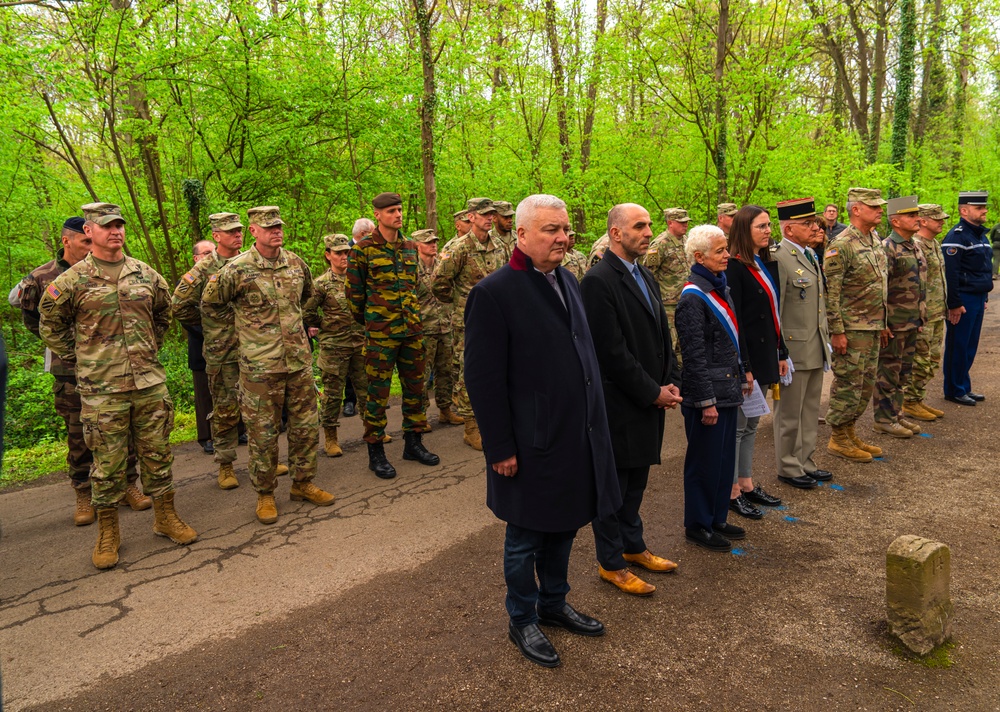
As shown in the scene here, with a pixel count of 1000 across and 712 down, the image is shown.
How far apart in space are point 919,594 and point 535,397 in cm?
215

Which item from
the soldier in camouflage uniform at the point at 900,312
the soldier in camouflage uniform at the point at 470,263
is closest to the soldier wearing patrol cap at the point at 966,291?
the soldier in camouflage uniform at the point at 900,312

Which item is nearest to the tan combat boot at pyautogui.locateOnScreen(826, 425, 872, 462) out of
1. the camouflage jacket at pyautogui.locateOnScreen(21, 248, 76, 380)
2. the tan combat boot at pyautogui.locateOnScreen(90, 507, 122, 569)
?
the tan combat boot at pyautogui.locateOnScreen(90, 507, 122, 569)

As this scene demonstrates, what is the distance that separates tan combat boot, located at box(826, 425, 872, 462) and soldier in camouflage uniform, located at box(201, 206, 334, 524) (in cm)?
490

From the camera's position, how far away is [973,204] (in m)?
7.63

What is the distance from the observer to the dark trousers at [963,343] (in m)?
7.62

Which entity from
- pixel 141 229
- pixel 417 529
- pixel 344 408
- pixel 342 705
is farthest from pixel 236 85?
pixel 342 705

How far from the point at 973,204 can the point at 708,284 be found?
571 cm

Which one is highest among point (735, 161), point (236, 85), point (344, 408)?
point (236, 85)

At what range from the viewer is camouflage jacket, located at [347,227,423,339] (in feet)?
19.9

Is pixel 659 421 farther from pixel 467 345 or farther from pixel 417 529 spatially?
pixel 417 529

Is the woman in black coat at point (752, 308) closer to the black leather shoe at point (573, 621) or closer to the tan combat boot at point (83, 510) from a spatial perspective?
the black leather shoe at point (573, 621)

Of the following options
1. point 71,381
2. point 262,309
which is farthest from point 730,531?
point 71,381

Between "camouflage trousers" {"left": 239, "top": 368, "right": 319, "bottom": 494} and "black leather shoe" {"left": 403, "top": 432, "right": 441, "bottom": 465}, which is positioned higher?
"camouflage trousers" {"left": 239, "top": 368, "right": 319, "bottom": 494}

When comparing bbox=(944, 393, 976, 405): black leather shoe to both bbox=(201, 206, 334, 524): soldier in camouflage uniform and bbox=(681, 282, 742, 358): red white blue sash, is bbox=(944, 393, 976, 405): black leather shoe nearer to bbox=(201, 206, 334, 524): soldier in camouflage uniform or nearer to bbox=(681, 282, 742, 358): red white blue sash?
bbox=(681, 282, 742, 358): red white blue sash
